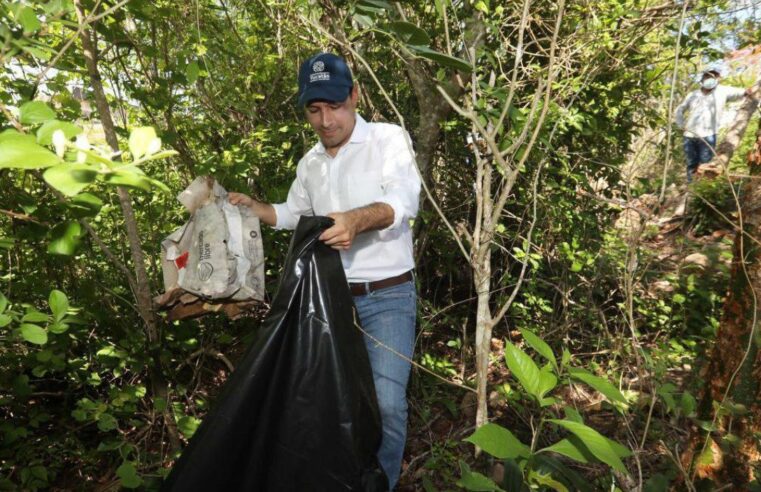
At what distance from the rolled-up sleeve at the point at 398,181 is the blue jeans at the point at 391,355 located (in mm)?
371

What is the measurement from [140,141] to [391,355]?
4.56ft

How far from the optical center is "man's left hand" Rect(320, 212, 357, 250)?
1.62 meters

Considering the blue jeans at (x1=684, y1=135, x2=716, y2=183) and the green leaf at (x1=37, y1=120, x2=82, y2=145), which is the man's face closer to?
the green leaf at (x1=37, y1=120, x2=82, y2=145)

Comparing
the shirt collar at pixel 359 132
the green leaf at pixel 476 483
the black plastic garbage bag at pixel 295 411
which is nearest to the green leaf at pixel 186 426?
the black plastic garbage bag at pixel 295 411

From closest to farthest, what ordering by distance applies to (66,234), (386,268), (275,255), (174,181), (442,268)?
1. (66,234)
2. (386,268)
3. (275,255)
4. (174,181)
5. (442,268)

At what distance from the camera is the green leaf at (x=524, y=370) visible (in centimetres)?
106

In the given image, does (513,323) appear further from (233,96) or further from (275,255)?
(233,96)

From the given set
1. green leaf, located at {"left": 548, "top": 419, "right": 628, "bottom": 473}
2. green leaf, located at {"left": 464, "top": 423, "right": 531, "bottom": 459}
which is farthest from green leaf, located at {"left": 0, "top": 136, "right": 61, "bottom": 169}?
green leaf, located at {"left": 548, "top": 419, "right": 628, "bottom": 473}

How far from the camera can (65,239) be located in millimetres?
986

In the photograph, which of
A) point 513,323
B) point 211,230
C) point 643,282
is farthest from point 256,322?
point 643,282

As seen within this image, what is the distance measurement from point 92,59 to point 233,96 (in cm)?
123

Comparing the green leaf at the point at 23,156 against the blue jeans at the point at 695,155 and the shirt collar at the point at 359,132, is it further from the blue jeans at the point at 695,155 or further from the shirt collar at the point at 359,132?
the blue jeans at the point at 695,155

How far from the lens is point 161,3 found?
2.36 meters

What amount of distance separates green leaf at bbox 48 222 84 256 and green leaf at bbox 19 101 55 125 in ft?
0.72
